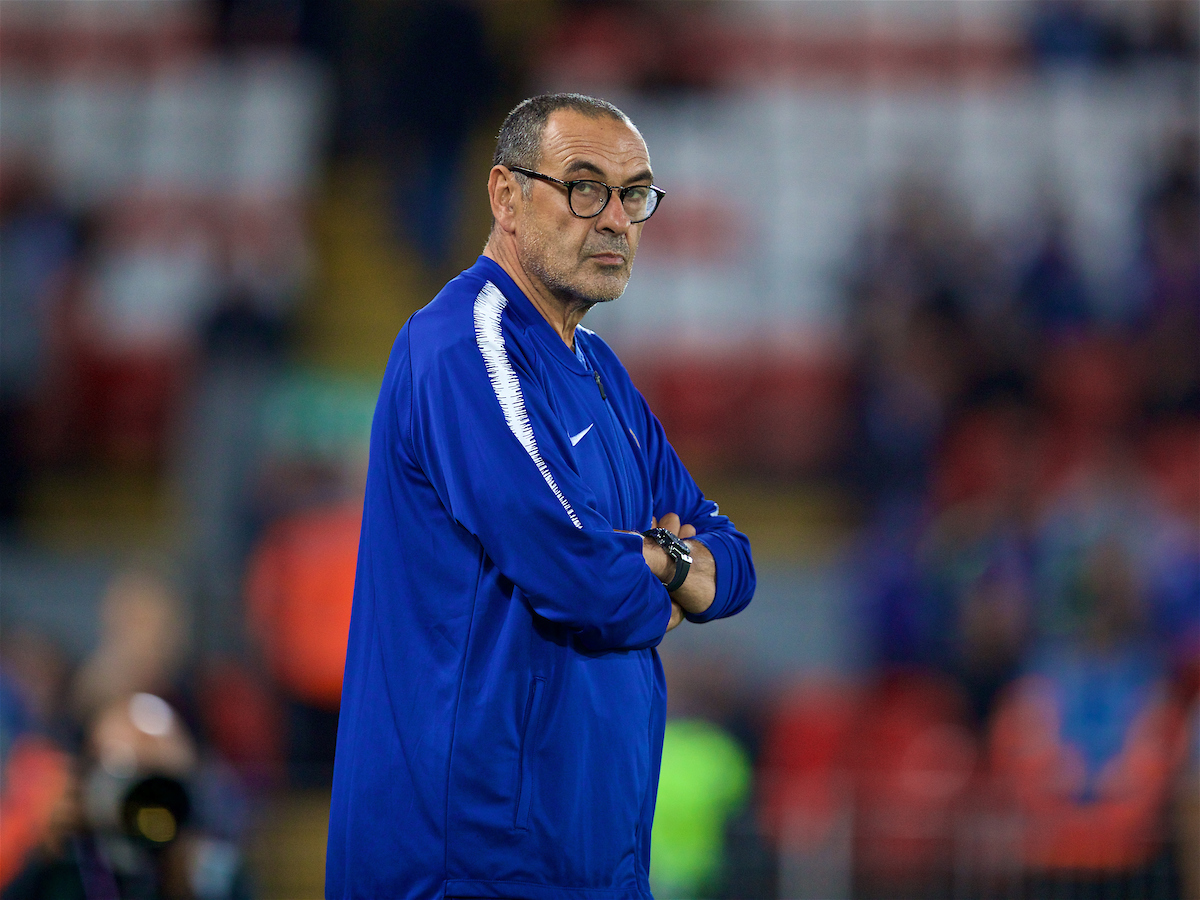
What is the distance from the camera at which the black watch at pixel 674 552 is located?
9.13ft

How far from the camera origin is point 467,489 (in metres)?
2.53

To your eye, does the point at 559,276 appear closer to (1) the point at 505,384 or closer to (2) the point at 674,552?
(1) the point at 505,384

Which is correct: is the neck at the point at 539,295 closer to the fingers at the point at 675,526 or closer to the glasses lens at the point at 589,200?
the glasses lens at the point at 589,200

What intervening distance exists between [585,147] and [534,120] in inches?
4.8

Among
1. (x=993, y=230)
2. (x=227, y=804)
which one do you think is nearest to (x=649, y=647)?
(x=227, y=804)

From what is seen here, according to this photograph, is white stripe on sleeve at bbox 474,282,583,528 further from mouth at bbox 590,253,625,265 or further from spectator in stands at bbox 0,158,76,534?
spectator in stands at bbox 0,158,76,534

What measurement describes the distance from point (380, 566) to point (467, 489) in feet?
0.75

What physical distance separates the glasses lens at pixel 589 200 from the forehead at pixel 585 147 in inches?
1.1

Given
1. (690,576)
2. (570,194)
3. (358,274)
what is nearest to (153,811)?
(690,576)

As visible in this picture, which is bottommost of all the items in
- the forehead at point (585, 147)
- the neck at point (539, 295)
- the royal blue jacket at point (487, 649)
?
the royal blue jacket at point (487, 649)

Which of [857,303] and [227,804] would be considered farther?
[857,303]

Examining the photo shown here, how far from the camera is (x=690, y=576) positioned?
2.82 m

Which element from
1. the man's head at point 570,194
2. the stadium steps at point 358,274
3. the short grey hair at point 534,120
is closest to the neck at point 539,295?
the man's head at point 570,194

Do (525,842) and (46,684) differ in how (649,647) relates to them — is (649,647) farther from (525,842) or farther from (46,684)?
(46,684)
